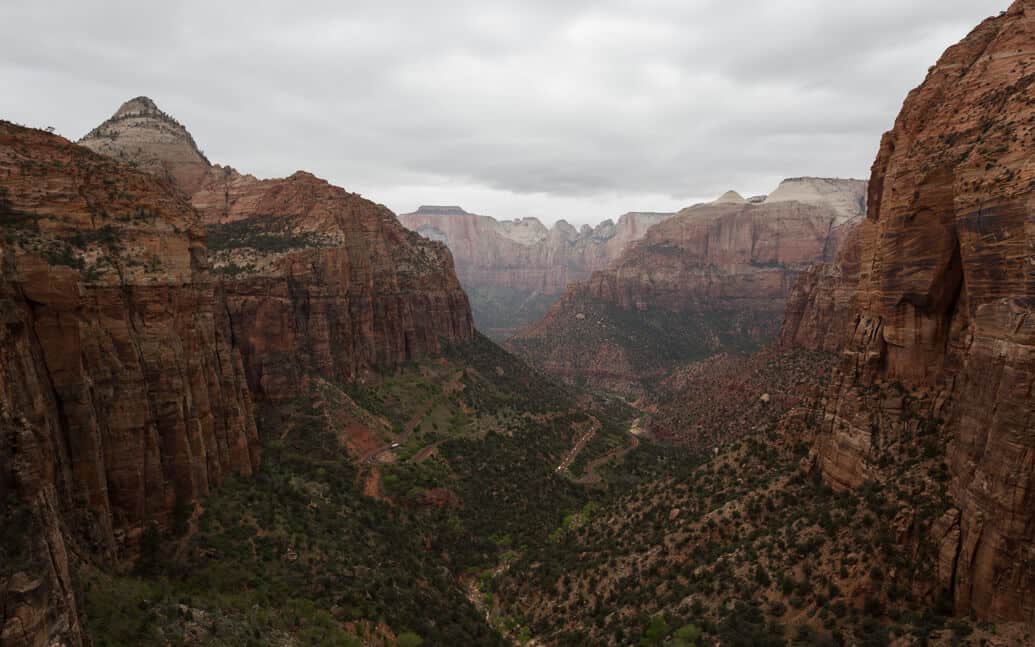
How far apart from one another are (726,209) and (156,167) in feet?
514

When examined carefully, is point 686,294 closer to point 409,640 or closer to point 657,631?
point 657,631

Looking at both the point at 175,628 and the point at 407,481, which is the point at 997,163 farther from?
the point at 407,481

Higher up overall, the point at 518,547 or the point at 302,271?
the point at 302,271

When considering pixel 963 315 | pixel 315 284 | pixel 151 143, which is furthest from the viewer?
pixel 151 143

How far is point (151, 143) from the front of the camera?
76312 mm

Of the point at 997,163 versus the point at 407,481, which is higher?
the point at 997,163

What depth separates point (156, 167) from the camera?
73562 millimetres

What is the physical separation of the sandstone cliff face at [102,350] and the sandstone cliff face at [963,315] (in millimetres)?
29757

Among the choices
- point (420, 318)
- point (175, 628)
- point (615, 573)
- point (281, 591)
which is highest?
point (420, 318)

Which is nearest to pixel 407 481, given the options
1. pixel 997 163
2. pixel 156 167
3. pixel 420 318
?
pixel 420 318

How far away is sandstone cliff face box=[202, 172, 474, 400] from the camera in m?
54.9

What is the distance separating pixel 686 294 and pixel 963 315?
149 meters

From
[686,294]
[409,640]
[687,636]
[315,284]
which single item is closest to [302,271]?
[315,284]

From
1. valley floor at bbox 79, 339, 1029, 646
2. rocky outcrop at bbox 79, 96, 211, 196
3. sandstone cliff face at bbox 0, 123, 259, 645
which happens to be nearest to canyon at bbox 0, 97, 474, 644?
sandstone cliff face at bbox 0, 123, 259, 645
